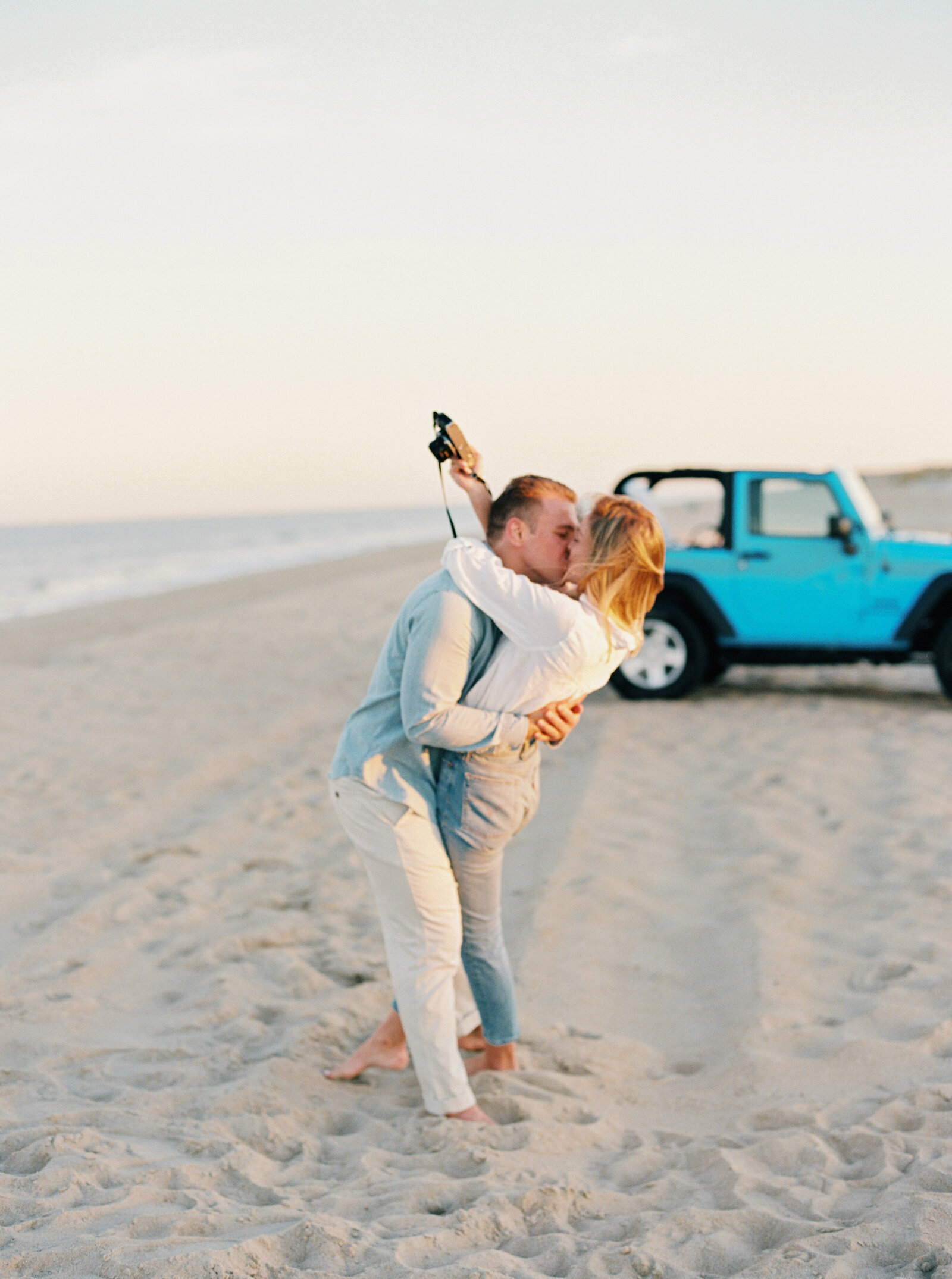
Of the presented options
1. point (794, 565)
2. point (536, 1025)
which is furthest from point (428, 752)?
point (794, 565)

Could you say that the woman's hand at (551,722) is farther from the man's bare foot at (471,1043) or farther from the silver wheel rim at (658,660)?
the silver wheel rim at (658,660)

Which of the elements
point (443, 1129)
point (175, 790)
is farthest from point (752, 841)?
point (175, 790)

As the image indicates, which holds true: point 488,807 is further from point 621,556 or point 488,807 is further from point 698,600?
point 698,600

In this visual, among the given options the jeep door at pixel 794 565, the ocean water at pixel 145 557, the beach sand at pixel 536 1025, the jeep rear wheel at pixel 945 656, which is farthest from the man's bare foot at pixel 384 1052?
the ocean water at pixel 145 557

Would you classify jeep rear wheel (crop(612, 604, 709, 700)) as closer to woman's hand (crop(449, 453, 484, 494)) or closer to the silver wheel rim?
the silver wheel rim

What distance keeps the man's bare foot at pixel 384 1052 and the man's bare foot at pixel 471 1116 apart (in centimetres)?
41

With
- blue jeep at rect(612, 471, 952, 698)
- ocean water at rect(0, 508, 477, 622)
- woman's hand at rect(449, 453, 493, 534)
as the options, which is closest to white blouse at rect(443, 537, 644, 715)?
woman's hand at rect(449, 453, 493, 534)

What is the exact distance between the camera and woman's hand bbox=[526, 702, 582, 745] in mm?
2986

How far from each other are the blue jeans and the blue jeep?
5.54 meters

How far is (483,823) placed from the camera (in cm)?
312

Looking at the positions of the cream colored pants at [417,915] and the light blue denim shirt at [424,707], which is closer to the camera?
the light blue denim shirt at [424,707]

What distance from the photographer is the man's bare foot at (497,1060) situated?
3.48m

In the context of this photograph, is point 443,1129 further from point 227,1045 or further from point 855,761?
point 855,761

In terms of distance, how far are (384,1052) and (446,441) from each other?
6.39ft
